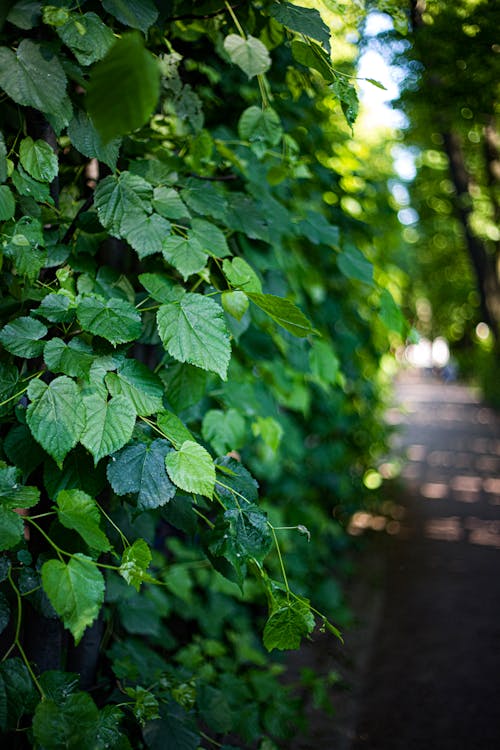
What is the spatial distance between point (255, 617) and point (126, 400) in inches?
137

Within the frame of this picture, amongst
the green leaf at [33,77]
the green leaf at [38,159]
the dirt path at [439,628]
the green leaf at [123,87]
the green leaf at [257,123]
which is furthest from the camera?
the dirt path at [439,628]

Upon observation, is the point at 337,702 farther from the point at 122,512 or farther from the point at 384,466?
the point at 384,466

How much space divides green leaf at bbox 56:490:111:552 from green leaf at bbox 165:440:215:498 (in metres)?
0.18

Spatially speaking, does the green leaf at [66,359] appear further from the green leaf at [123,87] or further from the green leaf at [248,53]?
the green leaf at [248,53]

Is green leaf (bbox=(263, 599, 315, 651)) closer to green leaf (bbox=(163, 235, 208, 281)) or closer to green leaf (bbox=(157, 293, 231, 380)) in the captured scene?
green leaf (bbox=(157, 293, 231, 380))

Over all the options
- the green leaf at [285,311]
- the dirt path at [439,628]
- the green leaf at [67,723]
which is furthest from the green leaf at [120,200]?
the dirt path at [439,628]

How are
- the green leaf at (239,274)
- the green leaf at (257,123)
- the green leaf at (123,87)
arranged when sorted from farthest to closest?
the green leaf at (257,123)
the green leaf at (239,274)
the green leaf at (123,87)

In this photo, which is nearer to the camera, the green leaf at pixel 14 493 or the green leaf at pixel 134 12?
the green leaf at pixel 14 493

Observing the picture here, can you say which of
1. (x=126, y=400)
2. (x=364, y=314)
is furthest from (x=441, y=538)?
(x=126, y=400)

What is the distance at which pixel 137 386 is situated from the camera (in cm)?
143

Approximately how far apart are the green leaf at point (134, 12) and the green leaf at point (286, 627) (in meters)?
1.33

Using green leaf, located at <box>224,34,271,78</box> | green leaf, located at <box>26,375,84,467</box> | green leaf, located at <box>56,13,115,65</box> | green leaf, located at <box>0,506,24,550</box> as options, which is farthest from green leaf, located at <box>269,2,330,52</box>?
green leaf, located at <box>0,506,24,550</box>

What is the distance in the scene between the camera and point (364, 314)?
18.1ft

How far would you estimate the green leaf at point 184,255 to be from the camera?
61.5 inches
